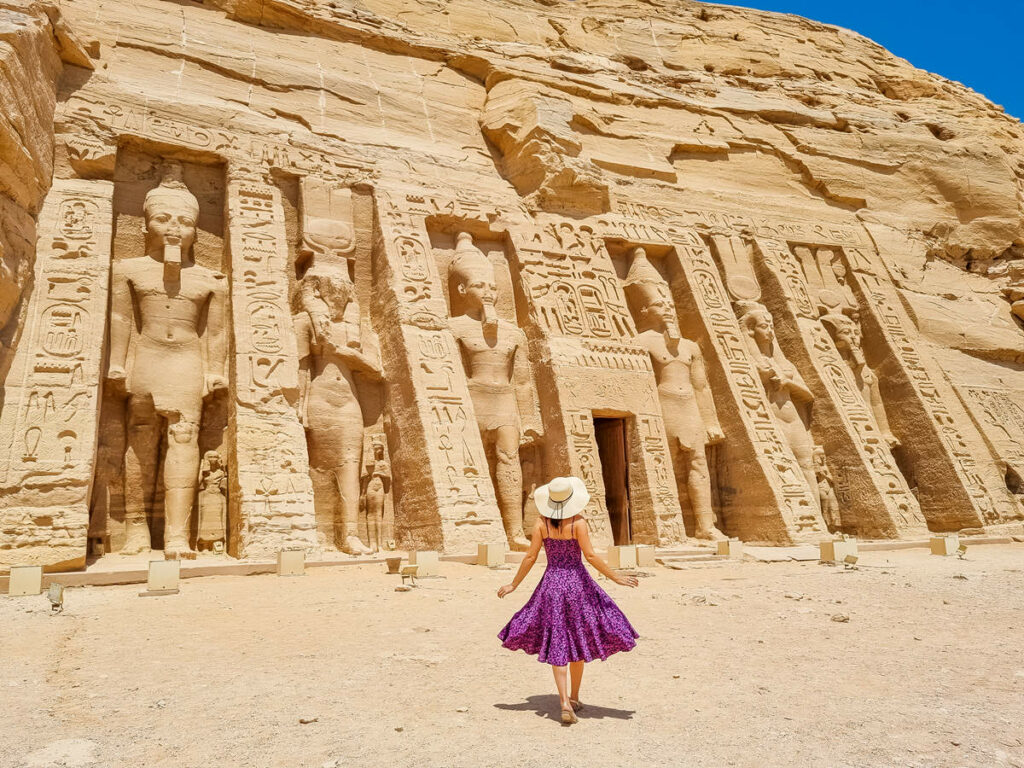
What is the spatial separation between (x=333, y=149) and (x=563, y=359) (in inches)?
177

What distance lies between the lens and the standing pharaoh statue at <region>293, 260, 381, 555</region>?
899 cm

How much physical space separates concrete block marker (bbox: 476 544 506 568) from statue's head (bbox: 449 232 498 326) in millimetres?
3470

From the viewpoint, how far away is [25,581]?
5.92 metres

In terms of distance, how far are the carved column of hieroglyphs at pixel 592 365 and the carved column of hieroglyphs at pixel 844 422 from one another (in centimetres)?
Result: 317

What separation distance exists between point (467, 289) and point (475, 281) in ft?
0.53

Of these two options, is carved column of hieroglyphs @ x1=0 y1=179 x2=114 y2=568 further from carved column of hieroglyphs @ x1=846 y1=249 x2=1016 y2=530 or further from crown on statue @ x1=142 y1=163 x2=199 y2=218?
carved column of hieroglyphs @ x1=846 y1=249 x2=1016 y2=530

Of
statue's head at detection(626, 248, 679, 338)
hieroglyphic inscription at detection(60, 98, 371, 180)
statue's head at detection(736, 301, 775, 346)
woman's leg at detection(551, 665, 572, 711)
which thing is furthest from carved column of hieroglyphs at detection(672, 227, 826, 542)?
woman's leg at detection(551, 665, 572, 711)

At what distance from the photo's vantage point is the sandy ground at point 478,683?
2.85 metres

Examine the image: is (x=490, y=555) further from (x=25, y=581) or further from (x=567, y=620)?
(x=567, y=620)

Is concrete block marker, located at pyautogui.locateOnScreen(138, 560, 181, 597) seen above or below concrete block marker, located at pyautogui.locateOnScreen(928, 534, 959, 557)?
above

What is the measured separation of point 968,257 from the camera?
1568 centimetres

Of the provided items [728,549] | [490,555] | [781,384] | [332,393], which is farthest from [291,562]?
[781,384]

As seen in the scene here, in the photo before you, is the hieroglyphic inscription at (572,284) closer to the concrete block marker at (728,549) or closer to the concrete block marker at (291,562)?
the concrete block marker at (728,549)

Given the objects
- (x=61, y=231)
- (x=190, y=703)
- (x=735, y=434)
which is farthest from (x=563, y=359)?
(x=190, y=703)
